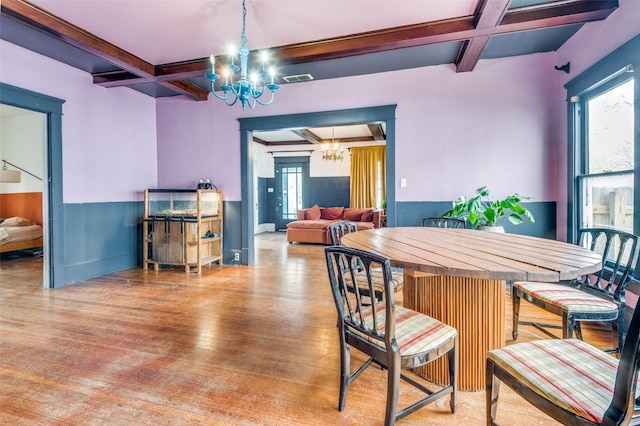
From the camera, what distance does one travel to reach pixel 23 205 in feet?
21.1

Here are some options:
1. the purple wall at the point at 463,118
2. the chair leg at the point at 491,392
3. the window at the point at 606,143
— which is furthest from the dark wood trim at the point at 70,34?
the window at the point at 606,143

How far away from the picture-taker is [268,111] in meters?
4.82

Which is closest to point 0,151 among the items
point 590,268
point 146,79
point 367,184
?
point 146,79

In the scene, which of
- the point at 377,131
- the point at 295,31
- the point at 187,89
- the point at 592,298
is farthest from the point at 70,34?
the point at 377,131

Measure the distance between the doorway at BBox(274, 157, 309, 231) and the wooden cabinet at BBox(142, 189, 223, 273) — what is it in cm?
478

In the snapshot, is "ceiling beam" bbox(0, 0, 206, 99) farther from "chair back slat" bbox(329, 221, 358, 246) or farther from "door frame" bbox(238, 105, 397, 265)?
"chair back slat" bbox(329, 221, 358, 246)

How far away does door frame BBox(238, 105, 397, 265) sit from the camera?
14.0 feet

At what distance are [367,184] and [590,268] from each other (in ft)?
24.2

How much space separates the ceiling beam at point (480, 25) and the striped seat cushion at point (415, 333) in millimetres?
2587

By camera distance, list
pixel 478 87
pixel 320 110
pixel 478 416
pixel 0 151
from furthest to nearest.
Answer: pixel 0 151 → pixel 320 110 → pixel 478 87 → pixel 478 416

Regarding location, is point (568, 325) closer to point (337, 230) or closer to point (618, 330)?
point (618, 330)

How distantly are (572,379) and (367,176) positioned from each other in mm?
7718

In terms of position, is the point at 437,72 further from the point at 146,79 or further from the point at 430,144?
the point at 146,79

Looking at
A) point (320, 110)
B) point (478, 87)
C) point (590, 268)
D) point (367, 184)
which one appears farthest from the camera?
point (367, 184)
